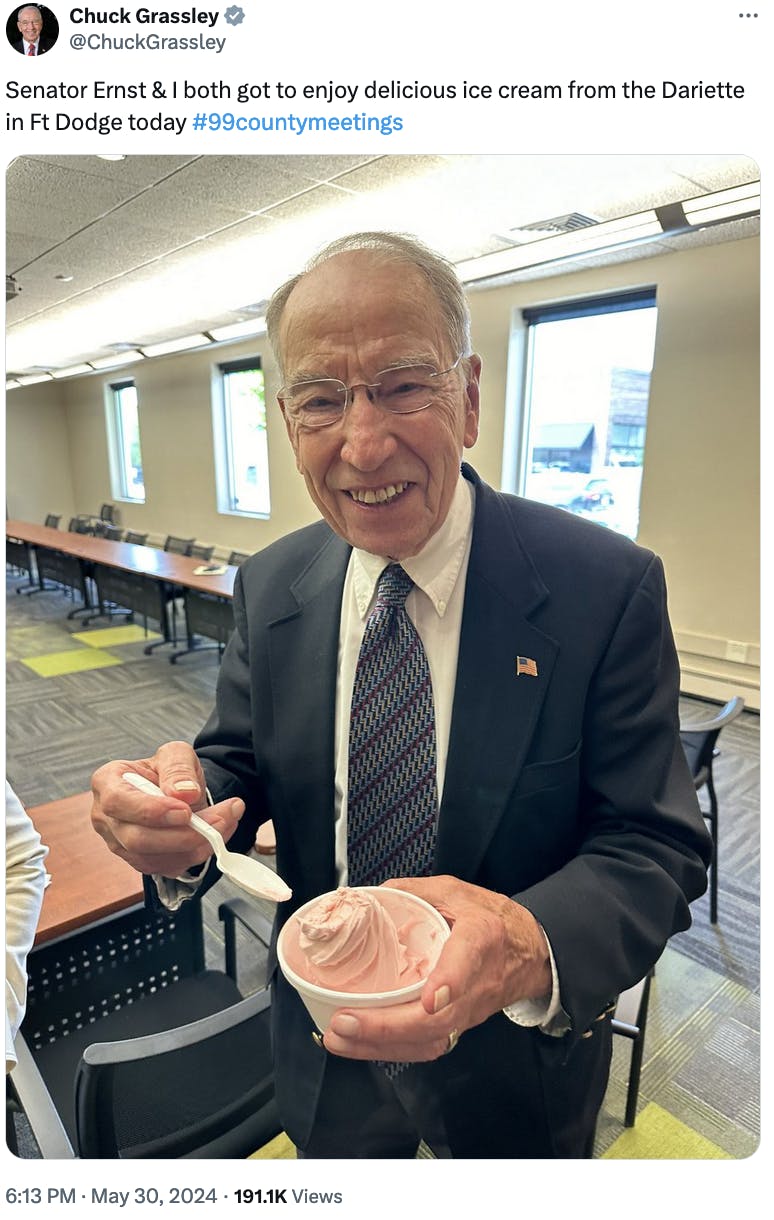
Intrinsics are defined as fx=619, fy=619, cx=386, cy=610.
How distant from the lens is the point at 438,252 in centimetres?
54

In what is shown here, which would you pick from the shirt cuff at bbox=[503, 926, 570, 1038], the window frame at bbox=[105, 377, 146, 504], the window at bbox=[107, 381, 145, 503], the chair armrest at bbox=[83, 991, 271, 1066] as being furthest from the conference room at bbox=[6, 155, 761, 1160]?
the window frame at bbox=[105, 377, 146, 504]

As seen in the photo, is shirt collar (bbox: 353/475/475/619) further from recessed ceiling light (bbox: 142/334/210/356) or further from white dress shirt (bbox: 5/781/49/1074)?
recessed ceiling light (bbox: 142/334/210/356)

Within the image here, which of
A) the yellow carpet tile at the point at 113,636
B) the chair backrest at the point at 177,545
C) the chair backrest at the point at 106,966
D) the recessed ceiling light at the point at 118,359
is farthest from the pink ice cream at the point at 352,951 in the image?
the recessed ceiling light at the point at 118,359

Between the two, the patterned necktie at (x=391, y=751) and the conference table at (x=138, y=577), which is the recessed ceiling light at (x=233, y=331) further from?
the patterned necktie at (x=391, y=751)

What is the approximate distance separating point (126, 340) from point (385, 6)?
206 inches

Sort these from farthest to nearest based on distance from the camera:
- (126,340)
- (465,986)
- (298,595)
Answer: (126,340)
(298,595)
(465,986)

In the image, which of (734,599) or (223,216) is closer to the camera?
(223,216)

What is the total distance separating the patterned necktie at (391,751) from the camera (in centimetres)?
61

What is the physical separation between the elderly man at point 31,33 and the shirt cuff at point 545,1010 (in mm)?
810

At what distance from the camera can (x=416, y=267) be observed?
52cm

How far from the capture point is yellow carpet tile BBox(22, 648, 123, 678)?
399 cm

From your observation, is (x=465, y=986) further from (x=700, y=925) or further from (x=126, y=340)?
(x=126, y=340)

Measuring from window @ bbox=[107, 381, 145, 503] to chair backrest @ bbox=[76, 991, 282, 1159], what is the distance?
25.5ft
